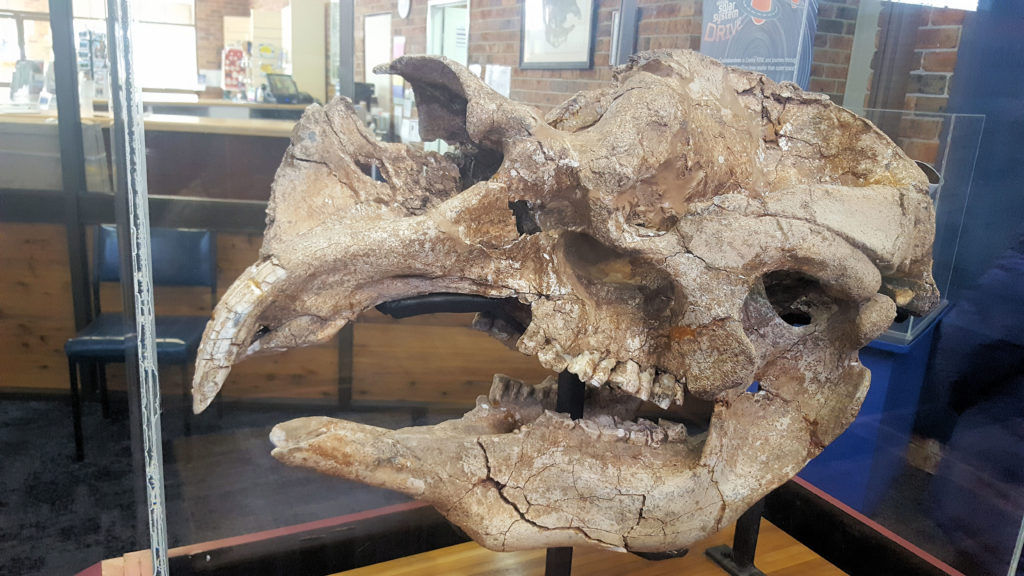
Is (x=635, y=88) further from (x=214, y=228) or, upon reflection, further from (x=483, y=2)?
(x=214, y=228)

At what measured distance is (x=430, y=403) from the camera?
9.07ft

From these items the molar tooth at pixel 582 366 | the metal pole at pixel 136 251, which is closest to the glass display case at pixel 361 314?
the metal pole at pixel 136 251

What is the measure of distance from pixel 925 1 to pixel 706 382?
5.44 feet

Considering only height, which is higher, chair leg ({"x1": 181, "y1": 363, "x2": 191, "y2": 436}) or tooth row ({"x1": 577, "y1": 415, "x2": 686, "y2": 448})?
tooth row ({"x1": 577, "y1": 415, "x2": 686, "y2": 448})

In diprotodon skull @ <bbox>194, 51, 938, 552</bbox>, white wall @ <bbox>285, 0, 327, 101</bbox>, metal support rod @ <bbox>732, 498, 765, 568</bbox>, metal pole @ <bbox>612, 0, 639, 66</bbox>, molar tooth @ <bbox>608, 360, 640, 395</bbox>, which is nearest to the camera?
diprotodon skull @ <bbox>194, 51, 938, 552</bbox>

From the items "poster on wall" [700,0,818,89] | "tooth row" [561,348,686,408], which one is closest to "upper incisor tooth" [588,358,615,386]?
"tooth row" [561,348,686,408]

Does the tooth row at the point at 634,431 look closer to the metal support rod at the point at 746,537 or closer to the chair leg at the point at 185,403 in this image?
the metal support rod at the point at 746,537

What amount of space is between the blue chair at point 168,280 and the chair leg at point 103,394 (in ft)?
0.23

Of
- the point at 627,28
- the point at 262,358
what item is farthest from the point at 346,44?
the point at 262,358

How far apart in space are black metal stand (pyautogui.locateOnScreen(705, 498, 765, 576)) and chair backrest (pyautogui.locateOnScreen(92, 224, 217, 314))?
5.84 ft

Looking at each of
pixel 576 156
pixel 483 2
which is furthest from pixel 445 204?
pixel 483 2

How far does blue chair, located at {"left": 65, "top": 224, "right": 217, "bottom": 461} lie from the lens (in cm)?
238

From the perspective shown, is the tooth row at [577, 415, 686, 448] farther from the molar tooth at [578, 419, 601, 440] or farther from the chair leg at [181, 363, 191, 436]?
the chair leg at [181, 363, 191, 436]

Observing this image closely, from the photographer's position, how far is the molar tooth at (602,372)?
51.0 inches
